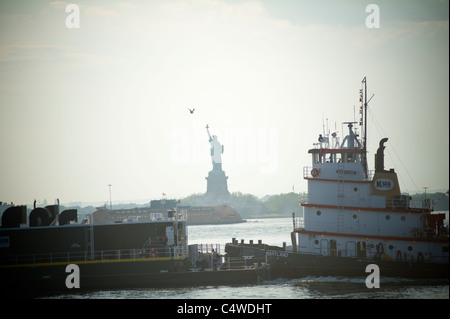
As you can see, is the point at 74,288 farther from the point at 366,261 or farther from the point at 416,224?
the point at 416,224

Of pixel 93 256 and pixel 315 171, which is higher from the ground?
pixel 315 171

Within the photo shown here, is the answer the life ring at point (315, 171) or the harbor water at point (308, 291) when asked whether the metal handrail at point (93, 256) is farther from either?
the life ring at point (315, 171)

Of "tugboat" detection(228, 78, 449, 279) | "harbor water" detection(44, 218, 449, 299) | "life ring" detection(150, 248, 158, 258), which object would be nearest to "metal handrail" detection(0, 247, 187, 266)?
"life ring" detection(150, 248, 158, 258)

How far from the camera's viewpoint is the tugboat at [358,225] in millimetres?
40844

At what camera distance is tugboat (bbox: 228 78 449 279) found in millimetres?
40844

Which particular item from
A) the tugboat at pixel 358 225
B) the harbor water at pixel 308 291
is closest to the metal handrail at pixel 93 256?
the harbor water at pixel 308 291

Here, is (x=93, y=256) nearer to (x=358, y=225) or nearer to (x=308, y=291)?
(x=308, y=291)

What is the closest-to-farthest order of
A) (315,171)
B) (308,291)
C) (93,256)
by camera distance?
(308,291)
(93,256)
(315,171)

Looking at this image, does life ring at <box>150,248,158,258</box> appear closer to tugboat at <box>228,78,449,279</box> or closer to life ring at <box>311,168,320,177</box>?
tugboat at <box>228,78,449,279</box>

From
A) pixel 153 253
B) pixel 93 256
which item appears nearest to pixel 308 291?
pixel 153 253

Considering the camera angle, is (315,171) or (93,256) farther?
(315,171)

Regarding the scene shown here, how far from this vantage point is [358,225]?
41.9 m
